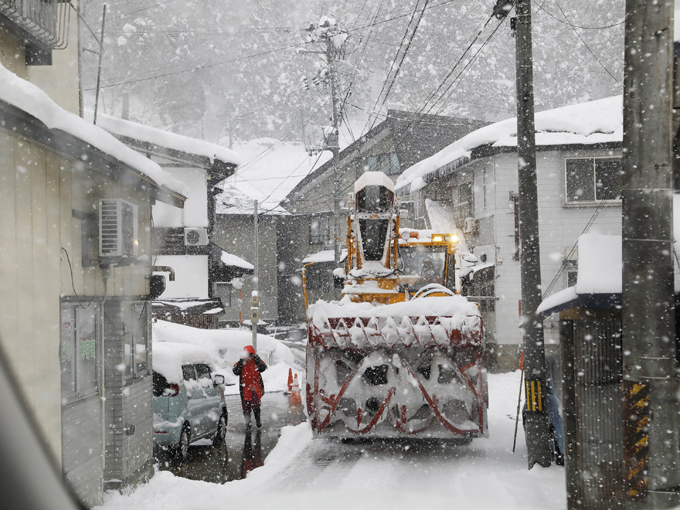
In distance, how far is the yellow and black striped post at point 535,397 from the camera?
9.67 meters

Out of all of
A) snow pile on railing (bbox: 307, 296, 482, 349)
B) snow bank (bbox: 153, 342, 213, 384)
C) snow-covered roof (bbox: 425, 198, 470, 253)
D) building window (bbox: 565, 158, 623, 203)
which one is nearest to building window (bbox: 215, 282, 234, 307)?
snow-covered roof (bbox: 425, 198, 470, 253)

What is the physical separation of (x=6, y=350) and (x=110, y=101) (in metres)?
51.2

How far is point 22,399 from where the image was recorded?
578 centimetres

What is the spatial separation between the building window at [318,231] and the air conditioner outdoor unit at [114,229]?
121 ft

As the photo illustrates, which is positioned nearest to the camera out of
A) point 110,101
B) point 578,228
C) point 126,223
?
point 126,223

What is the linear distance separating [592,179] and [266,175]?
37113 millimetres

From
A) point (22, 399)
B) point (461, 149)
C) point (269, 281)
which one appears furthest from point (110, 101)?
point (22, 399)

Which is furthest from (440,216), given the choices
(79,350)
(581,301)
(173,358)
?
(79,350)

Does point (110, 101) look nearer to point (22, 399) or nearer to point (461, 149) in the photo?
point (461, 149)

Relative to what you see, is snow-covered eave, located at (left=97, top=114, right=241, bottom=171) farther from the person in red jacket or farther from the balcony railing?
the balcony railing

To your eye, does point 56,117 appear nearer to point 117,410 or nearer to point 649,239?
point 117,410

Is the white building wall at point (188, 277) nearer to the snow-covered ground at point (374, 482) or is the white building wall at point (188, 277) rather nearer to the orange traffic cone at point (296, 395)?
the orange traffic cone at point (296, 395)

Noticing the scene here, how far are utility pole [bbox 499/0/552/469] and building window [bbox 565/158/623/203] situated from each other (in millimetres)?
12199

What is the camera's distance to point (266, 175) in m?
55.1
